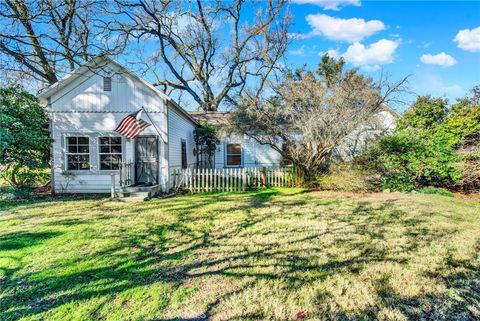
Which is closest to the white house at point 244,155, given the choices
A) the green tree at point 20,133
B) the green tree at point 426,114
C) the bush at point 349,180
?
the bush at point 349,180

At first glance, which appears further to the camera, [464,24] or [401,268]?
[464,24]

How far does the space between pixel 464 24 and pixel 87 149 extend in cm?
1678

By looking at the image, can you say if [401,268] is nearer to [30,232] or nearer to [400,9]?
[30,232]

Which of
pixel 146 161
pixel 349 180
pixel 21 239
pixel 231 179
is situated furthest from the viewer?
pixel 231 179

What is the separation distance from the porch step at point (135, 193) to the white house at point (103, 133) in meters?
0.88

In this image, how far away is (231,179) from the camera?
35.5 feet

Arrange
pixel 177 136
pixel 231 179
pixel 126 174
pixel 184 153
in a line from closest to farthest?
pixel 126 174 < pixel 231 179 < pixel 177 136 < pixel 184 153

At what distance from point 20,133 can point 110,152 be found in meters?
2.91

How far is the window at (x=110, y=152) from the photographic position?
10359 mm

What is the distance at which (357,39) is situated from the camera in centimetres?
1496

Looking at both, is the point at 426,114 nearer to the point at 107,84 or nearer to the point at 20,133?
the point at 107,84

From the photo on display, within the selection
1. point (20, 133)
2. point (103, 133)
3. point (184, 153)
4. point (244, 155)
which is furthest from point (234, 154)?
point (20, 133)

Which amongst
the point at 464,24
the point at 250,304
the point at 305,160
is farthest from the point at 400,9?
the point at 250,304

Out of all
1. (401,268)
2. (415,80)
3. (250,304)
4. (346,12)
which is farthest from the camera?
(346,12)
